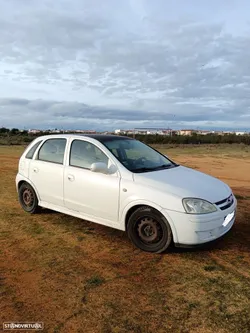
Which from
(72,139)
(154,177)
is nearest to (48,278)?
(154,177)

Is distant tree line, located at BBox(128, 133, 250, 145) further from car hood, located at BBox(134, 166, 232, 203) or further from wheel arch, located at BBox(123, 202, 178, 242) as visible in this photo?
wheel arch, located at BBox(123, 202, 178, 242)

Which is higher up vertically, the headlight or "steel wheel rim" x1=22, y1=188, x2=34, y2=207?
the headlight

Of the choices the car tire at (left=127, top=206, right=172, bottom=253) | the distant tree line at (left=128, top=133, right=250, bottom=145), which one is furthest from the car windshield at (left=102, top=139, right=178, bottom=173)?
the distant tree line at (left=128, top=133, right=250, bottom=145)

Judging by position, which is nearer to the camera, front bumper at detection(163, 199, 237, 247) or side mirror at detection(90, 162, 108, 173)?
front bumper at detection(163, 199, 237, 247)

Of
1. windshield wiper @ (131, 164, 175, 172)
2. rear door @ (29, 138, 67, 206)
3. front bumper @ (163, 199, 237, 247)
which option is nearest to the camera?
front bumper @ (163, 199, 237, 247)

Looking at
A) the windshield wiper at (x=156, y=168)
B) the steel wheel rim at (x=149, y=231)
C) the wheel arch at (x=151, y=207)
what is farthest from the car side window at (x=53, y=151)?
the steel wheel rim at (x=149, y=231)

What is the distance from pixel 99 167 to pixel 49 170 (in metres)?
1.34

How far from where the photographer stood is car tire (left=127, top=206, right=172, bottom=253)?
167 inches

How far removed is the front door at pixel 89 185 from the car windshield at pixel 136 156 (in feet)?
0.80

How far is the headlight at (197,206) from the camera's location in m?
4.05

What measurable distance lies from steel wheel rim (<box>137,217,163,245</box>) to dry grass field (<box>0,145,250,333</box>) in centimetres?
21

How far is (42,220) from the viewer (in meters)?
5.94

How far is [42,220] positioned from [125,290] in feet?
9.70

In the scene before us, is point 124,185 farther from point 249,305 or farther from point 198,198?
point 249,305
